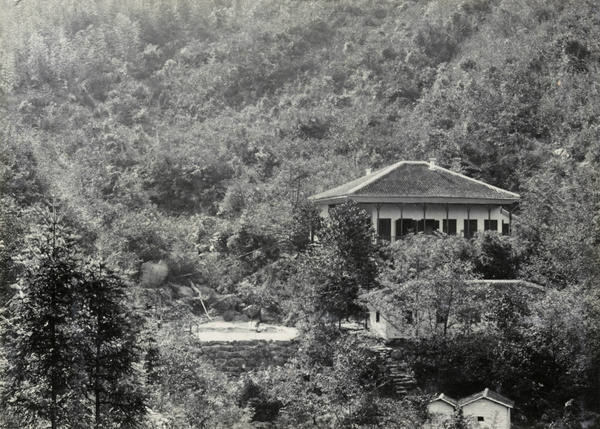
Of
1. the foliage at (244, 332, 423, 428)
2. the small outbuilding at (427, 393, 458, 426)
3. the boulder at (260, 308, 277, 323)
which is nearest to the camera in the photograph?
the foliage at (244, 332, 423, 428)

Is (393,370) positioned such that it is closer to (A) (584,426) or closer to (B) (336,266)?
(B) (336,266)

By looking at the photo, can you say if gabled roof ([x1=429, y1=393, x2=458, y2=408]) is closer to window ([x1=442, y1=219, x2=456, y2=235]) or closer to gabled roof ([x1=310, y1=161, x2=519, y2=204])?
gabled roof ([x1=310, y1=161, x2=519, y2=204])

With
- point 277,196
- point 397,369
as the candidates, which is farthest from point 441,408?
point 277,196

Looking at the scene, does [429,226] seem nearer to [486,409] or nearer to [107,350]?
[486,409]

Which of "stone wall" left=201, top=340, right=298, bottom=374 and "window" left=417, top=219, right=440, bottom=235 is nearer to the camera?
"stone wall" left=201, top=340, right=298, bottom=374

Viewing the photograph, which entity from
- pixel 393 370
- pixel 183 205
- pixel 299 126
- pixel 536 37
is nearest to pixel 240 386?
pixel 393 370

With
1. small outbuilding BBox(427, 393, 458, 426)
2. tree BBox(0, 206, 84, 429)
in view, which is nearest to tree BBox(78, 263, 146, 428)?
tree BBox(0, 206, 84, 429)

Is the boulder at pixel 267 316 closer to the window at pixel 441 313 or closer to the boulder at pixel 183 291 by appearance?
the boulder at pixel 183 291

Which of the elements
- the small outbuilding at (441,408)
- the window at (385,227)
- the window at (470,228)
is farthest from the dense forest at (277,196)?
the window at (385,227)
